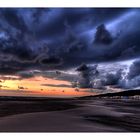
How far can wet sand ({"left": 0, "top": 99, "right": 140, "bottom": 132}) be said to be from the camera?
3.48 metres

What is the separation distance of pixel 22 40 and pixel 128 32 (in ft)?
3.07

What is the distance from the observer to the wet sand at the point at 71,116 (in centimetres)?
348

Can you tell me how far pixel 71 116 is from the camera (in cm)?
352

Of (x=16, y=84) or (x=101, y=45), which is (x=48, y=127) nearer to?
(x=16, y=84)

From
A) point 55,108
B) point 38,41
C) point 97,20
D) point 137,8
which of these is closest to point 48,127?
point 55,108

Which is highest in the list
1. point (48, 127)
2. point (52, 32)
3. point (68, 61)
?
point (52, 32)

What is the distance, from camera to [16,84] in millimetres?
3578

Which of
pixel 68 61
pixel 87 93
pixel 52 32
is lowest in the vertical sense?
pixel 87 93

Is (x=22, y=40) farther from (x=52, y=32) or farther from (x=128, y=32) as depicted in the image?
(x=128, y=32)

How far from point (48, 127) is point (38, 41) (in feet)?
2.49

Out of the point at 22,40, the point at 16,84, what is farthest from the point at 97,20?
the point at 16,84

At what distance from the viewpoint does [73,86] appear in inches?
142

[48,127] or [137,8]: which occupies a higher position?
[137,8]

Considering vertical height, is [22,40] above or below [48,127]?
above
